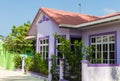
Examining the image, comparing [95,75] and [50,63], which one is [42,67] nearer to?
[50,63]

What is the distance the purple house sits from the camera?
1377 cm

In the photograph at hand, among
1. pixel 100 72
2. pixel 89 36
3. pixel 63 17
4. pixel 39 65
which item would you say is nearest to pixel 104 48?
pixel 89 36

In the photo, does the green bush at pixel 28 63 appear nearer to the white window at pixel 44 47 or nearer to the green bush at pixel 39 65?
the green bush at pixel 39 65

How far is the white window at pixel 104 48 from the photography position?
1700 cm

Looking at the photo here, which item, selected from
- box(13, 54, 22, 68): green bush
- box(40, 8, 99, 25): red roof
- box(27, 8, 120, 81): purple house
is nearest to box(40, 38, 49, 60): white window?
box(27, 8, 120, 81): purple house

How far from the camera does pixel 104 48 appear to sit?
58.0 ft

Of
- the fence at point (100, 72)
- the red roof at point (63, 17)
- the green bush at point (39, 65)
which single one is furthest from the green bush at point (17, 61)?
the fence at point (100, 72)

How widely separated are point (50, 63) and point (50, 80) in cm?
109

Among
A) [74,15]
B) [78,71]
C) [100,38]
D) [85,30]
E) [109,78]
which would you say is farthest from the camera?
[74,15]

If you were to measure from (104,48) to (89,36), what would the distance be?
168cm

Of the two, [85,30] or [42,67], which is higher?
[85,30]

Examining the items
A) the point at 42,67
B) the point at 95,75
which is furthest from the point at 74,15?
the point at 95,75

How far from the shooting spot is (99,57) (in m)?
18.0

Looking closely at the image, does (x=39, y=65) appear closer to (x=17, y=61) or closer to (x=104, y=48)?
(x=104, y=48)
